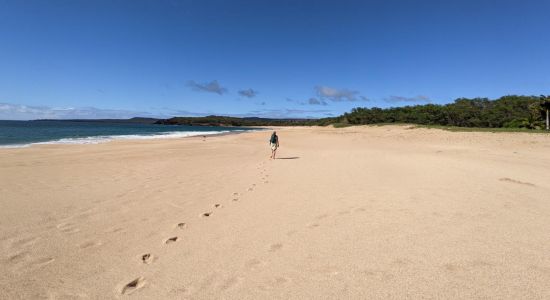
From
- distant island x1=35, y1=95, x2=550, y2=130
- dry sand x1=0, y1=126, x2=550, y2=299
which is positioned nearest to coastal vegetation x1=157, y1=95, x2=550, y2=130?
distant island x1=35, y1=95, x2=550, y2=130

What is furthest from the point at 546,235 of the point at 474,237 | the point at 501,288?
the point at 501,288

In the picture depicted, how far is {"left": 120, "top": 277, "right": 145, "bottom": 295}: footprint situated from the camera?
10.1 ft

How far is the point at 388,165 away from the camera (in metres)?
11.9

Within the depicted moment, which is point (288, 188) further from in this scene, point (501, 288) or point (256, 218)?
point (501, 288)

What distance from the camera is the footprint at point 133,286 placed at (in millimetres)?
3090

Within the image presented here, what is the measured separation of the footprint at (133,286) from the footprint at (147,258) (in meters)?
0.40

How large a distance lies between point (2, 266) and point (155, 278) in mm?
1958

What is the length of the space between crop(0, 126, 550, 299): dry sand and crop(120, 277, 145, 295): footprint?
0.02 metres

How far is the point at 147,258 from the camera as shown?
151 inches

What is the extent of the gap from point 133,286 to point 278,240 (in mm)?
1951

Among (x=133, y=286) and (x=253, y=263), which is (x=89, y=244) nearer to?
(x=133, y=286)

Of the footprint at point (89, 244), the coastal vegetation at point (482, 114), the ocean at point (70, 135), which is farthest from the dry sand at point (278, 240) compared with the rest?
the coastal vegetation at point (482, 114)

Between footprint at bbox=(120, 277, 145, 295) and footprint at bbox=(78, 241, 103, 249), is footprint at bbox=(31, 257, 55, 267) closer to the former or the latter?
footprint at bbox=(78, 241, 103, 249)

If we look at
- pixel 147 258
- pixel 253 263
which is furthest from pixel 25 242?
pixel 253 263
